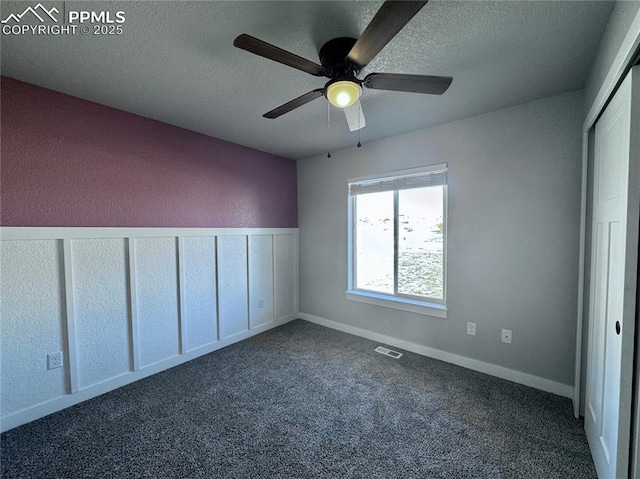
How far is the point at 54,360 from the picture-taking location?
6.34 ft

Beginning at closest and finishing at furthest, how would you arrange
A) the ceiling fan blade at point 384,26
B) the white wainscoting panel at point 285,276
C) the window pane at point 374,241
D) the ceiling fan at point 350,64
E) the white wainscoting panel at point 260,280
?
the ceiling fan blade at point 384,26
the ceiling fan at point 350,64
the window pane at point 374,241
the white wainscoting panel at point 260,280
the white wainscoting panel at point 285,276

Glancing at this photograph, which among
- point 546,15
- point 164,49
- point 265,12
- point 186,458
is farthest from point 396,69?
point 186,458

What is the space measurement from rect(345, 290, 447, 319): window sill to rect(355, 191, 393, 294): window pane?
123 mm

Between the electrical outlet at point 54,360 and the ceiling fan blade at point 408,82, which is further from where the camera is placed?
the electrical outlet at point 54,360

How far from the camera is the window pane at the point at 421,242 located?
8.93 feet

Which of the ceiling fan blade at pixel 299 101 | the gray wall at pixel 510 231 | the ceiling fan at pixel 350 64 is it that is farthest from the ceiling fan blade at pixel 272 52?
the gray wall at pixel 510 231

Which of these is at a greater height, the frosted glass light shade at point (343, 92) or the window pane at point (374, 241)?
the frosted glass light shade at point (343, 92)

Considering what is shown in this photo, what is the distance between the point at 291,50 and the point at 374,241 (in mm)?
2216

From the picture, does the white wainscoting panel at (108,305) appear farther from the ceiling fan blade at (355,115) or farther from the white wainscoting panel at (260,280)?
the ceiling fan blade at (355,115)

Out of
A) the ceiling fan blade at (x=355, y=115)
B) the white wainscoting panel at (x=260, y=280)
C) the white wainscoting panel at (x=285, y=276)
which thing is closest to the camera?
the ceiling fan blade at (x=355, y=115)

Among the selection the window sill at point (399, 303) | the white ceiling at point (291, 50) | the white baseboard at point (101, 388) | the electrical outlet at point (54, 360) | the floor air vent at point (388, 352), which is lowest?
the floor air vent at point (388, 352)

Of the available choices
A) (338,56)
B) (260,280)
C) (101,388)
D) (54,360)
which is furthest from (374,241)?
(54,360)

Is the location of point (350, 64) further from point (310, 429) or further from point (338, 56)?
point (310, 429)

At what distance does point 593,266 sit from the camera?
5.29 feet
